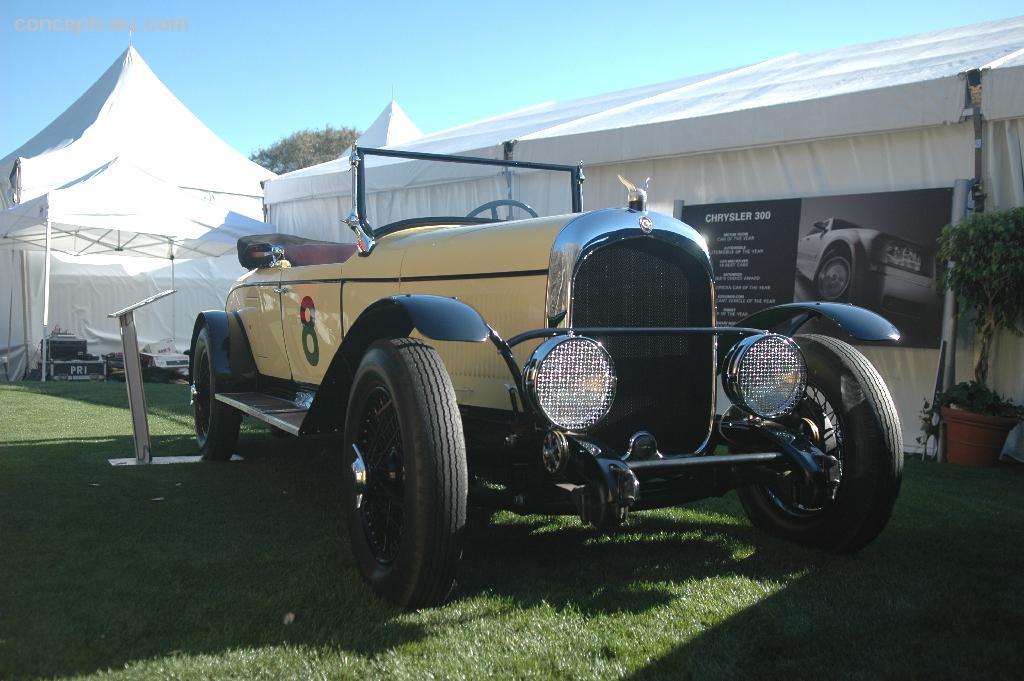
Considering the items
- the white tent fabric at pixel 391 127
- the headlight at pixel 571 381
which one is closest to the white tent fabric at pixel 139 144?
the white tent fabric at pixel 391 127

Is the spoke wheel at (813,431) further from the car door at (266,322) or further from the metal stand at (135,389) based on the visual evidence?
the metal stand at (135,389)

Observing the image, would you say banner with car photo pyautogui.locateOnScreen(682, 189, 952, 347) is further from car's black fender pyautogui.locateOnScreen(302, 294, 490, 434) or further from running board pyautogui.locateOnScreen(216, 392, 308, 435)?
car's black fender pyautogui.locateOnScreen(302, 294, 490, 434)

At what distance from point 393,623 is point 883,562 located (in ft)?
6.11

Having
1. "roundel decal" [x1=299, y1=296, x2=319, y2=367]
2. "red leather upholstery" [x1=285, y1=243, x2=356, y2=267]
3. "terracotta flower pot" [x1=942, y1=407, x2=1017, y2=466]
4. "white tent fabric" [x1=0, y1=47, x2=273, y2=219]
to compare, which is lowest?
"terracotta flower pot" [x1=942, y1=407, x2=1017, y2=466]

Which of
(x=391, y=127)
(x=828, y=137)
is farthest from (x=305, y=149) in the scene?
(x=828, y=137)

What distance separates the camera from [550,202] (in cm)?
633

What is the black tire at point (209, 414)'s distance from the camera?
204 inches

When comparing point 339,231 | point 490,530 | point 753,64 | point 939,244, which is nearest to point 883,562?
point 490,530

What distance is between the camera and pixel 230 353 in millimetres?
5277

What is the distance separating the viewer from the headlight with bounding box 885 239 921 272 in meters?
6.08

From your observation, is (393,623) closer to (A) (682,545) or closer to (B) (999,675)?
(A) (682,545)

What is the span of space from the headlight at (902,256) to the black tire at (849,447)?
124 inches

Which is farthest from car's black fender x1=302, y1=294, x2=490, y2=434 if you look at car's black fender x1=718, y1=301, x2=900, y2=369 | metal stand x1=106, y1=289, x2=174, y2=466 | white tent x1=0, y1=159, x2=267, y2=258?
white tent x1=0, y1=159, x2=267, y2=258

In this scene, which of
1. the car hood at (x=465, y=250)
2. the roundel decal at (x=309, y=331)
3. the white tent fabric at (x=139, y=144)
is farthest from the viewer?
the white tent fabric at (x=139, y=144)
